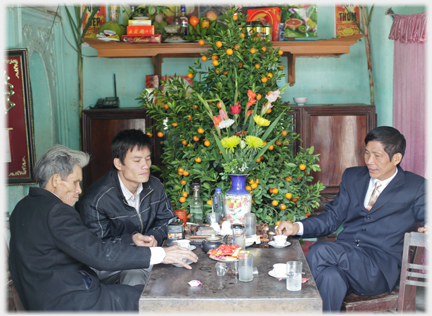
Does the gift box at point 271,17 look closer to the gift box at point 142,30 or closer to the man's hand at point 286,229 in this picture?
the gift box at point 142,30

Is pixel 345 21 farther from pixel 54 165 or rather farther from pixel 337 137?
pixel 54 165

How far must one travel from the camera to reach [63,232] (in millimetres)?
1903

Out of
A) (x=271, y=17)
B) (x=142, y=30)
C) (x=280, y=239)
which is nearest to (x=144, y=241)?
(x=280, y=239)

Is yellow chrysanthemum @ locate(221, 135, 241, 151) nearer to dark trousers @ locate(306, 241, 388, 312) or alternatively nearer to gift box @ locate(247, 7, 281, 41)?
dark trousers @ locate(306, 241, 388, 312)

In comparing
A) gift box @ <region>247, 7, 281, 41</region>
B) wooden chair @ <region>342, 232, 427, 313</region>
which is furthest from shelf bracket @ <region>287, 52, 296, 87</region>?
wooden chair @ <region>342, 232, 427, 313</region>

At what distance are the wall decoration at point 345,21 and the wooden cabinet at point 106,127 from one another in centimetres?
217

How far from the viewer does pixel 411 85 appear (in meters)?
3.68

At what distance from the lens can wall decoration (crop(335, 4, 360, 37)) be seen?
4559 millimetres

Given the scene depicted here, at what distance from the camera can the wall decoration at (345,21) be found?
15.0ft

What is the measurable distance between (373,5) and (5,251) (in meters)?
4.01

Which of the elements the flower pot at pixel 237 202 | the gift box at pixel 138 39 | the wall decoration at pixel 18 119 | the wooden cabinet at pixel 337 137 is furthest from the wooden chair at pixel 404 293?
the gift box at pixel 138 39

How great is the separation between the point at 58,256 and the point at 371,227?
1.81 m

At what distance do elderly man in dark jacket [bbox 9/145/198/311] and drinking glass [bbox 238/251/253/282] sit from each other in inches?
11.3

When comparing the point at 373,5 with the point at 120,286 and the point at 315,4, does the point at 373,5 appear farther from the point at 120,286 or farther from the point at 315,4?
the point at 120,286
